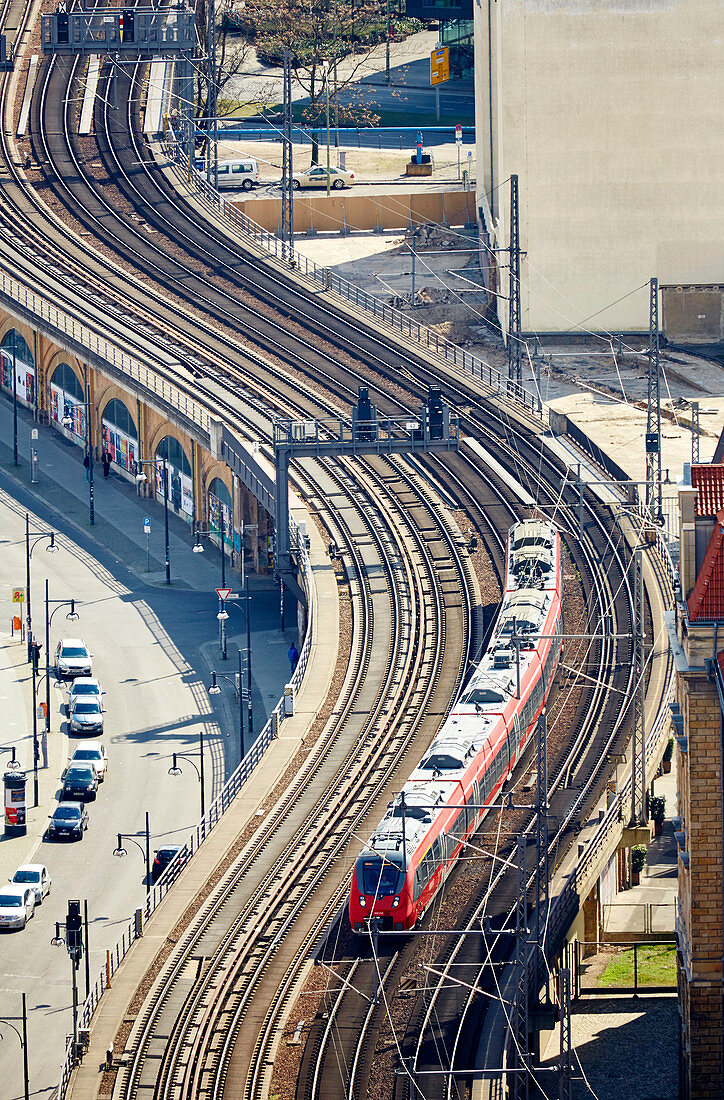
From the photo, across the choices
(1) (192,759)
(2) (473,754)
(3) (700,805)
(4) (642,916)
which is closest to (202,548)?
(1) (192,759)

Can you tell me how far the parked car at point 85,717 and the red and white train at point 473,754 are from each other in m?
19.4

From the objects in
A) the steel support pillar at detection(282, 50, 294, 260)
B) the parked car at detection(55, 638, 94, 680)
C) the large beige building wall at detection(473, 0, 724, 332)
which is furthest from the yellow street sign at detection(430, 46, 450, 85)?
the parked car at detection(55, 638, 94, 680)

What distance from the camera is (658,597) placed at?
343 ft

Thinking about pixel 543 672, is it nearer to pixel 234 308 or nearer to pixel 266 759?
pixel 266 759

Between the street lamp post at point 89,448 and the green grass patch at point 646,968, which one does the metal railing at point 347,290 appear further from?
the green grass patch at point 646,968

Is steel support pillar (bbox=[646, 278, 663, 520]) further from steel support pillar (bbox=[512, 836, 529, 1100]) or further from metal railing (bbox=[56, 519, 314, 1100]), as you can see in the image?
steel support pillar (bbox=[512, 836, 529, 1100])

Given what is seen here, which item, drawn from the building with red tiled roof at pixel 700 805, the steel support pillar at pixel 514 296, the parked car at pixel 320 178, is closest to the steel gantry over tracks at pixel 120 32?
the parked car at pixel 320 178

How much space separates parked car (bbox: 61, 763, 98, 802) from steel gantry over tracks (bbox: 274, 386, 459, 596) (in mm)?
18470

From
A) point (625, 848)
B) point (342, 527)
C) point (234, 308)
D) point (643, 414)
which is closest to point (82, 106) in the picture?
point (234, 308)

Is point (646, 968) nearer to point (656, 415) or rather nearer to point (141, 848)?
Result: point (141, 848)

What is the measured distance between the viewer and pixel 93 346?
13412 centimetres

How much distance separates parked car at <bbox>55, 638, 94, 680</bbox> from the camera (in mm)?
110312

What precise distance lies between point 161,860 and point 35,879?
189 inches

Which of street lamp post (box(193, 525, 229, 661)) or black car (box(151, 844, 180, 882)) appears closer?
black car (box(151, 844, 180, 882))
